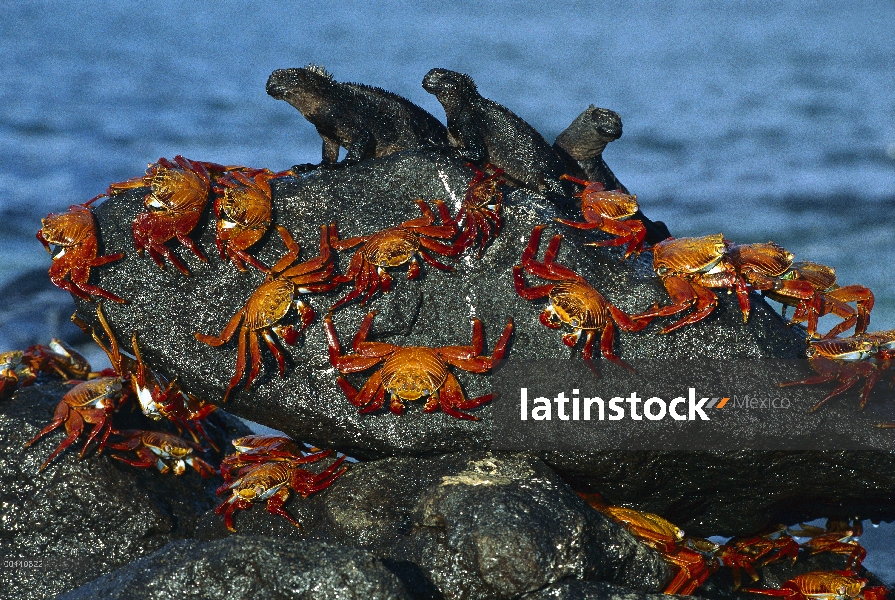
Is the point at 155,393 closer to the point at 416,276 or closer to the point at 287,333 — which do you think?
the point at 287,333

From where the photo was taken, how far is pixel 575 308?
510 cm

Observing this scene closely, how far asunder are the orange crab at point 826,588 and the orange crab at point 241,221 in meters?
3.60

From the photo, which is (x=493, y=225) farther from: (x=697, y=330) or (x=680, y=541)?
(x=680, y=541)

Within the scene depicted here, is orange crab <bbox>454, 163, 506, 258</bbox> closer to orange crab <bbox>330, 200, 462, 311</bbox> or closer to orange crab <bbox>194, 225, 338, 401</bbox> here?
orange crab <bbox>330, 200, 462, 311</bbox>

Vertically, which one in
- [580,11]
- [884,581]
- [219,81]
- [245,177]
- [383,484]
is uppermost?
[580,11]

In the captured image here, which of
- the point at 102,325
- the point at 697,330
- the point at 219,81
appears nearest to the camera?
the point at 697,330

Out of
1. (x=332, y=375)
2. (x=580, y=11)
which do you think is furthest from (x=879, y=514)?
(x=580, y=11)

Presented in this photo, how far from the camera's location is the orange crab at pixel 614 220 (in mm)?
5531

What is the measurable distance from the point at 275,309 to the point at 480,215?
1.24m

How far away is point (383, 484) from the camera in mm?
5309

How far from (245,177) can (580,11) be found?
65.6ft

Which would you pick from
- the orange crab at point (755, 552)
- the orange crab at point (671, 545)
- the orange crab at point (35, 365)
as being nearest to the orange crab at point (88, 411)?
the orange crab at point (35, 365)

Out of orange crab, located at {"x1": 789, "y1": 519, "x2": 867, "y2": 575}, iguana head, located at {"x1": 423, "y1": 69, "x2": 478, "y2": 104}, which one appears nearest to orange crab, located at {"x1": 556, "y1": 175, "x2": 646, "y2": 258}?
iguana head, located at {"x1": 423, "y1": 69, "x2": 478, "y2": 104}

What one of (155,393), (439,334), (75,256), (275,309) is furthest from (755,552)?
(75,256)
